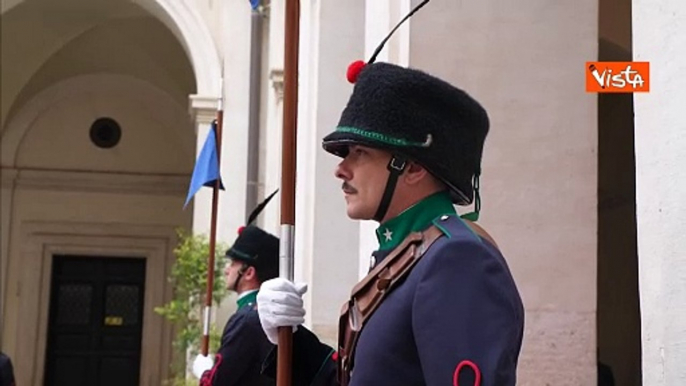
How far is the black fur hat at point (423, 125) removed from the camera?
7.74 ft

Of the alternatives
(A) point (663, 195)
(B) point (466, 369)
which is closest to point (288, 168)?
(A) point (663, 195)

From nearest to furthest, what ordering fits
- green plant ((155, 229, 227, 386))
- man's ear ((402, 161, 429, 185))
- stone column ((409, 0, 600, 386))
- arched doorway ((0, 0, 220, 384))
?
man's ear ((402, 161, 429, 185)), stone column ((409, 0, 600, 386)), green plant ((155, 229, 227, 386)), arched doorway ((0, 0, 220, 384))

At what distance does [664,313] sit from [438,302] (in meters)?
0.62

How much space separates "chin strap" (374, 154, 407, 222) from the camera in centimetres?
238

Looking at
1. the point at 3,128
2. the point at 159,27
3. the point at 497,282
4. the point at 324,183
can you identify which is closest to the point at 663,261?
the point at 497,282

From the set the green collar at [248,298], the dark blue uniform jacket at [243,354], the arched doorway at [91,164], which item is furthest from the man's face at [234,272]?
the arched doorway at [91,164]

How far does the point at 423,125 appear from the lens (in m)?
2.37

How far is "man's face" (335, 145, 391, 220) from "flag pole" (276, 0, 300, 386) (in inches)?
22.4

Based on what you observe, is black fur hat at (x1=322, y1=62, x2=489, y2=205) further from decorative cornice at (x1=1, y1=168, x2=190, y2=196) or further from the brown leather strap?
decorative cornice at (x1=1, y1=168, x2=190, y2=196)

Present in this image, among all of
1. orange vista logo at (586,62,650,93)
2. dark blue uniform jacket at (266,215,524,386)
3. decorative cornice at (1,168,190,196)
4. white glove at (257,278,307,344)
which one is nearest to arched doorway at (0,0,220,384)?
decorative cornice at (1,168,190,196)

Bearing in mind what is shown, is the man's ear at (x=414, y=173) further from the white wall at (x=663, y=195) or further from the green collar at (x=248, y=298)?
Answer: the green collar at (x=248, y=298)

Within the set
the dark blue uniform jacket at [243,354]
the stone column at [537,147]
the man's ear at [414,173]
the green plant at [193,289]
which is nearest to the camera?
the man's ear at [414,173]

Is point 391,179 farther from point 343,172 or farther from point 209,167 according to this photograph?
point 209,167

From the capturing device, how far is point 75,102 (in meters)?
14.6
